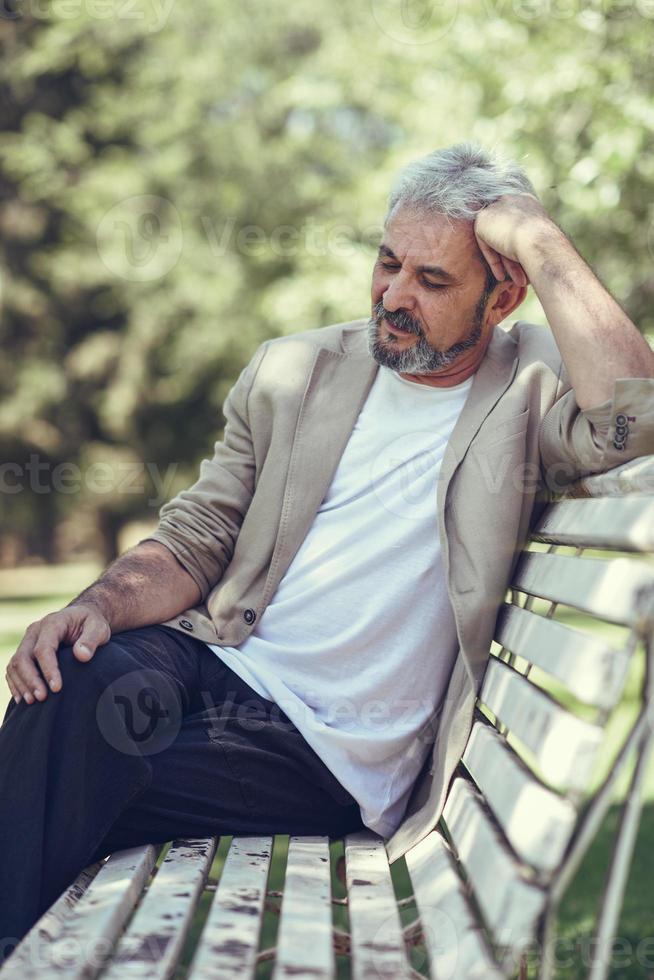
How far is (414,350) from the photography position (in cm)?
292

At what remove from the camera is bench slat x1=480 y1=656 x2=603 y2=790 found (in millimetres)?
1750

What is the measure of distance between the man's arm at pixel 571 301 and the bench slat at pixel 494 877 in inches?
33.2

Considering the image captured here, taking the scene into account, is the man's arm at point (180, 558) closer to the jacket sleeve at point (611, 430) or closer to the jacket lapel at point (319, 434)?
the jacket lapel at point (319, 434)

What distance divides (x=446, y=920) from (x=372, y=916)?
0.14m

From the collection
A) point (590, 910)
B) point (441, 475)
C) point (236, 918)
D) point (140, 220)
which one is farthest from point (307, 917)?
point (140, 220)

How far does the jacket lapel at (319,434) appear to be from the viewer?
2895mm

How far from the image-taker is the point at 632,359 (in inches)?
97.7

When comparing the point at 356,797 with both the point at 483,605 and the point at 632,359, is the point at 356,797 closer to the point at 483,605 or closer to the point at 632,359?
the point at 483,605

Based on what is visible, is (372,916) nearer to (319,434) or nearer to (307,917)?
(307,917)

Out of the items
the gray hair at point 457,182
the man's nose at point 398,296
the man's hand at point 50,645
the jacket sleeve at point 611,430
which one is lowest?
the man's hand at point 50,645

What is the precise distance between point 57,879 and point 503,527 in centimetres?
113

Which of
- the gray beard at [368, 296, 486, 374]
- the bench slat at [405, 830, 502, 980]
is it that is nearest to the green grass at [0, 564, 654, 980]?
the bench slat at [405, 830, 502, 980]

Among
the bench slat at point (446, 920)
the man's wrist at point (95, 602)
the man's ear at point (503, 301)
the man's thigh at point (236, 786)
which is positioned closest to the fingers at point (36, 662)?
the man's wrist at point (95, 602)

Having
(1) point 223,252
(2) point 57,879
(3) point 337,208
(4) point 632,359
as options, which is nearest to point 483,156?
(4) point 632,359
